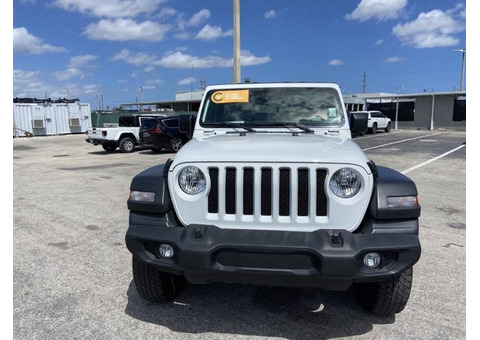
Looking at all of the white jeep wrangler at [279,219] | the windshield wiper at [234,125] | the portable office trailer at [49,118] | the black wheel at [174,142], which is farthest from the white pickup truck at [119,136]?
the portable office trailer at [49,118]

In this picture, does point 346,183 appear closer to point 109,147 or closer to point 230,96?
point 230,96

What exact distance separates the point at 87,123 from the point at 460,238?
111 feet

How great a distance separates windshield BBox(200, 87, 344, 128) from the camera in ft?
12.6

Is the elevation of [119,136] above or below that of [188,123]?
below

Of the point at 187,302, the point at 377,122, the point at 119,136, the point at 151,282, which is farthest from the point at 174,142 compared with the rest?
the point at 377,122

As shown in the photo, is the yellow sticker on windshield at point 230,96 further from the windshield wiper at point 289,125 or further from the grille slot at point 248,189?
the grille slot at point 248,189

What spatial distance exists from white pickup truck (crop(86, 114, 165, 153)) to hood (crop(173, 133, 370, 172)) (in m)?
14.5

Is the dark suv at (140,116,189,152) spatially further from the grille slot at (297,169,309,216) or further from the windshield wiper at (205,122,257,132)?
the grille slot at (297,169,309,216)

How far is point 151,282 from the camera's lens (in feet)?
→ 9.96

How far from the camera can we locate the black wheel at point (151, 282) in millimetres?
3012

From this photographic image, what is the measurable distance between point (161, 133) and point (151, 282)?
43.9 feet

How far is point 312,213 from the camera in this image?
2572mm

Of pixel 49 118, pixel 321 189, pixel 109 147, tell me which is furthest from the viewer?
pixel 49 118

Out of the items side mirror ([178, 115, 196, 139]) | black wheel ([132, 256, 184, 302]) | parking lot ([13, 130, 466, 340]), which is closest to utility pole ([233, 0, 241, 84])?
parking lot ([13, 130, 466, 340])
